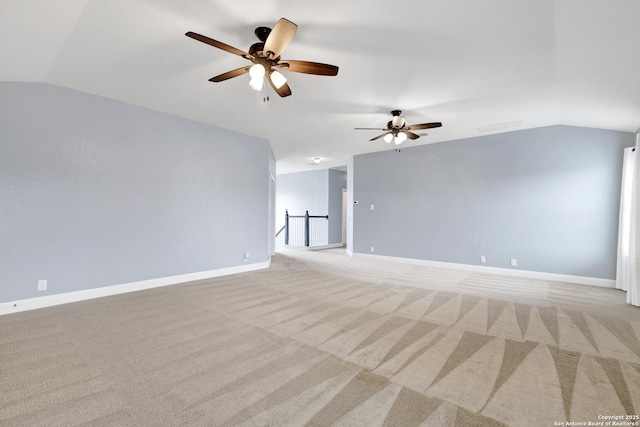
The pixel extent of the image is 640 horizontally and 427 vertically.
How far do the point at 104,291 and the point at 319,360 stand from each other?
3.53m

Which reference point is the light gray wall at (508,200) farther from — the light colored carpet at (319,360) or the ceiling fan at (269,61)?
the ceiling fan at (269,61)

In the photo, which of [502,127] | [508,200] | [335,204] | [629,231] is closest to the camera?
[629,231]

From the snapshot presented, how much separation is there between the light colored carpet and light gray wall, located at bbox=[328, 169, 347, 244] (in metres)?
6.13

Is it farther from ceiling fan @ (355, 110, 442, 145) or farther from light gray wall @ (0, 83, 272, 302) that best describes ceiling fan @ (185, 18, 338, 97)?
light gray wall @ (0, 83, 272, 302)

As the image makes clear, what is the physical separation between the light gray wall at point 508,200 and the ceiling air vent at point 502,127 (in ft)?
0.98


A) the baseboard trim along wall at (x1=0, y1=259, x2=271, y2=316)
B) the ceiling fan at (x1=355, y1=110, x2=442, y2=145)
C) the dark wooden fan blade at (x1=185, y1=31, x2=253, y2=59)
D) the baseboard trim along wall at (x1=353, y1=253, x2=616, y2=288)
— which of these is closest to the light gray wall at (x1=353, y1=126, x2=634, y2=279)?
the baseboard trim along wall at (x1=353, y1=253, x2=616, y2=288)

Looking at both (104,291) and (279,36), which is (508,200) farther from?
(104,291)

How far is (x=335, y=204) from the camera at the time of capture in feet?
33.4

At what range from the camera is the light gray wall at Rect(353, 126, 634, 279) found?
488 centimetres

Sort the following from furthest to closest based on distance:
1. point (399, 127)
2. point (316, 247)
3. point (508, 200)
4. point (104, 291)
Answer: point (316, 247), point (508, 200), point (399, 127), point (104, 291)

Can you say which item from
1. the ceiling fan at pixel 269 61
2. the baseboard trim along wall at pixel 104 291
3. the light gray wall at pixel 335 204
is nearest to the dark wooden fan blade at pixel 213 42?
the ceiling fan at pixel 269 61

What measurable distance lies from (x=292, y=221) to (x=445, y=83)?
308 inches

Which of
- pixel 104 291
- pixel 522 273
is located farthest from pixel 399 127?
pixel 104 291

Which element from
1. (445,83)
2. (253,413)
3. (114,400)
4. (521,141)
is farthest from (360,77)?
(521,141)
